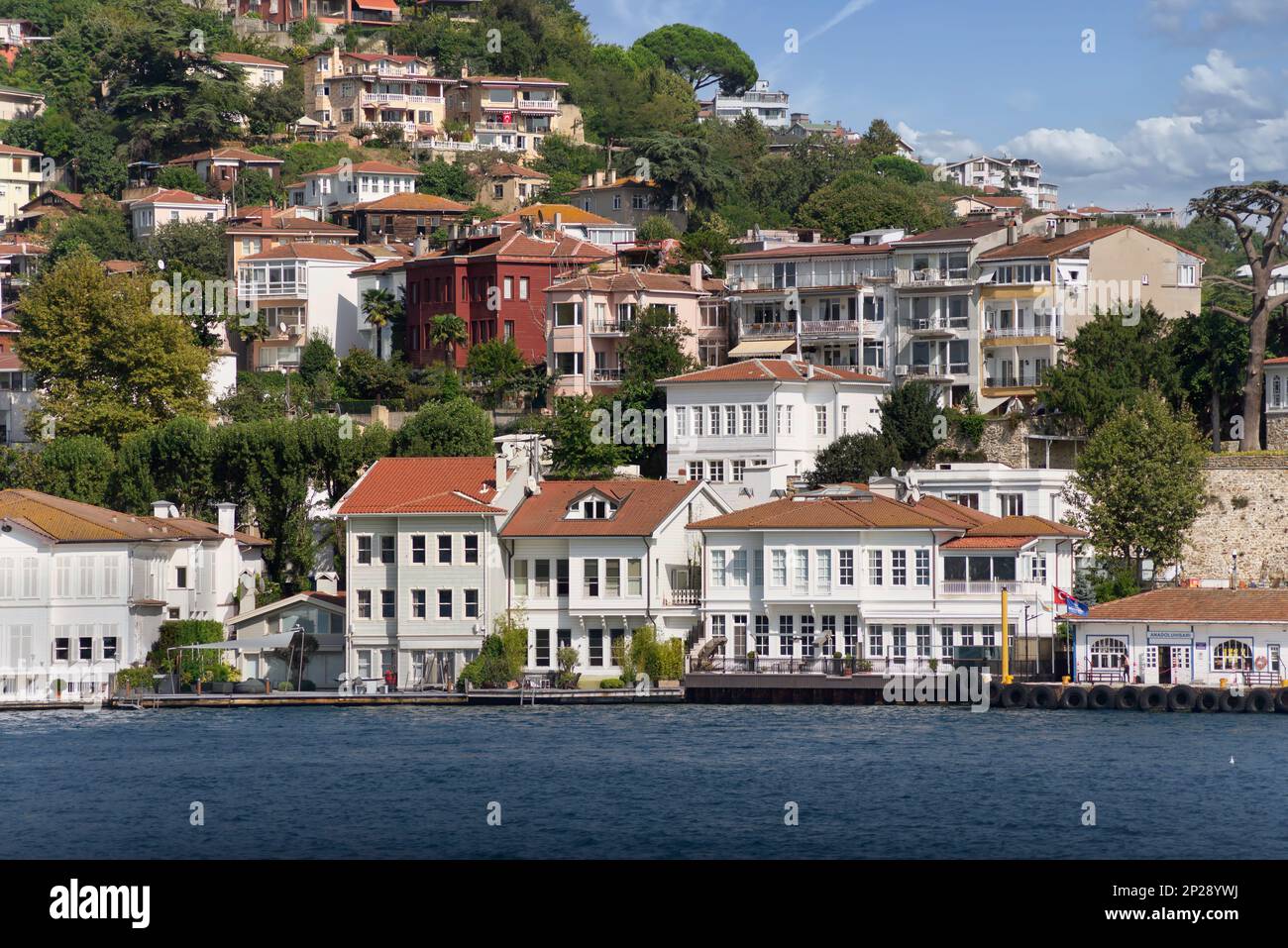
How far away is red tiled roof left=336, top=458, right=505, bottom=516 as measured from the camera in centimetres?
6294

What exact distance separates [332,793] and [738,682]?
653 inches

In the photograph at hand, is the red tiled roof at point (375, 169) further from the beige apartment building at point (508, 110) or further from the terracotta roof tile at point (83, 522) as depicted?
the terracotta roof tile at point (83, 522)

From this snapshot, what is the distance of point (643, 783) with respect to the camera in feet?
151

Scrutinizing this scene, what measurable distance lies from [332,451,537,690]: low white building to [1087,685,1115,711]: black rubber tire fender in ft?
55.7

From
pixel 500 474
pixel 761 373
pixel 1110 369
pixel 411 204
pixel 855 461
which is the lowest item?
pixel 500 474

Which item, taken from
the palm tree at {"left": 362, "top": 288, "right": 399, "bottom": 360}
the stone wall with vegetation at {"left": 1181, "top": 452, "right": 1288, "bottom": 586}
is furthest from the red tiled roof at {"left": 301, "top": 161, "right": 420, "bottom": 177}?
the stone wall with vegetation at {"left": 1181, "top": 452, "right": 1288, "bottom": 586}

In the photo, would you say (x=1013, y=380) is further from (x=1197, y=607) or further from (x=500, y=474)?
(x=500, y=474)

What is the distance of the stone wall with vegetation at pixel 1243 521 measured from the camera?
67438mm

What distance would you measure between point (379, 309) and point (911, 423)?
29.0 meters

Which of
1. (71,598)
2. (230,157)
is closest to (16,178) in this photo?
(230,157)

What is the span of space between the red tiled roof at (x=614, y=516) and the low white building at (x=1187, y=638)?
12211mm

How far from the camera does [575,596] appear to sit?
6250 centimetres

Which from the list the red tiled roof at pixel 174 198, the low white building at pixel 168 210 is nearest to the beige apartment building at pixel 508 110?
the red tiled roof at pixel 174 198
